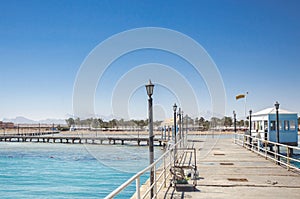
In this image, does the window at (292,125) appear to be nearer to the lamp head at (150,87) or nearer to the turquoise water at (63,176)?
the turquoise water at (63,176)

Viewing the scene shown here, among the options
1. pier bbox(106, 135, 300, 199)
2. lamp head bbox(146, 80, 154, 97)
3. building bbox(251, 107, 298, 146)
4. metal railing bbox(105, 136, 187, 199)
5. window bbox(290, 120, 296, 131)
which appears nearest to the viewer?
metal railing bbox(105, 136, 187, 199)

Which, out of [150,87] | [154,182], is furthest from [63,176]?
[154,182]

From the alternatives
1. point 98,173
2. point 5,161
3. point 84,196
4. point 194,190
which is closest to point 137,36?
point 98,173

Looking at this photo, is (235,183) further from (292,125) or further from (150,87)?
(292,125)

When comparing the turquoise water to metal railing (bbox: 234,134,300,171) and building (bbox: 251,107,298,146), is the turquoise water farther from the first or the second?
building (bbox: 251,107,298,146)

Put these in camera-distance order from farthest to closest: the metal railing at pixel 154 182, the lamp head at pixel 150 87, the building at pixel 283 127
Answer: the building at pixel 283 127 < the lamp head at pixel 150 87 < the metal railing at pixel 154 182

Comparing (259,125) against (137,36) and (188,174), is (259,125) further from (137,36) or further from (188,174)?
(188,174)

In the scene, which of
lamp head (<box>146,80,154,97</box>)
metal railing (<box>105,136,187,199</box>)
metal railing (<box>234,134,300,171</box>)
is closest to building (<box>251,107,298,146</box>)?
metal railing (<box>234,134,300,171</box>)

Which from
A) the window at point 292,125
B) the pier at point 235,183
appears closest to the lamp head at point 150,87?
the pier at point 235,183

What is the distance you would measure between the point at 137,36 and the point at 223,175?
42.2ft

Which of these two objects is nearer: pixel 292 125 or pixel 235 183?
pixel 235 183

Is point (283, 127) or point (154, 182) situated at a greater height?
point (283, 127)

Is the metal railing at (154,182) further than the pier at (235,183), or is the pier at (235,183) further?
the pier at (235,183)

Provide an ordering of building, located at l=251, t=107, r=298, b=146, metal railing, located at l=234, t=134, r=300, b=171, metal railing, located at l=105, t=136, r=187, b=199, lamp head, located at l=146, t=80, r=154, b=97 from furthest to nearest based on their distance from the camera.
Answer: building, located at l=251, t=107, r=298, b=146 < metal railing, located at l=234, t=134, r=300, b=171 < lamp head, located at l=146, t=80, r=154, b=97 < metal railing, located at l=105, t=136, r=187, b=199
